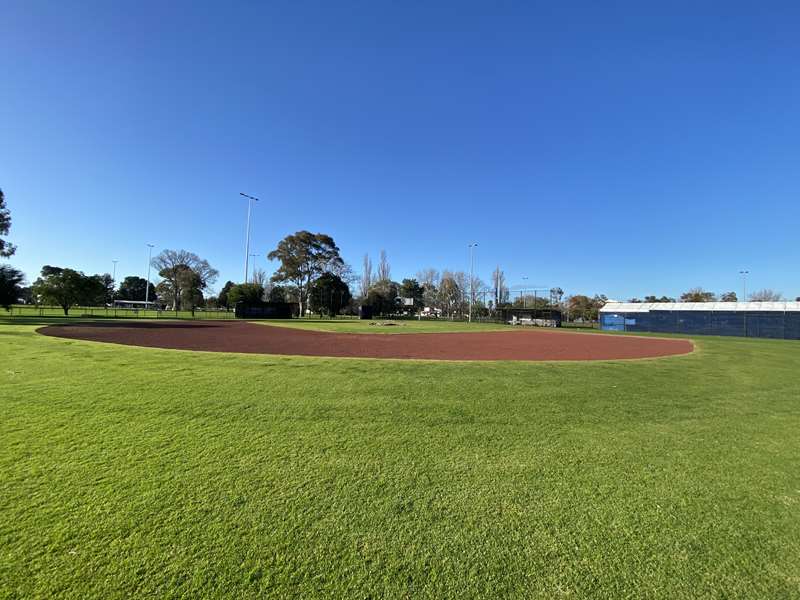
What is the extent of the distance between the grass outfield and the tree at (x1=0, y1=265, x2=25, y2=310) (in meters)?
41.5

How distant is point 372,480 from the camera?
3332mm

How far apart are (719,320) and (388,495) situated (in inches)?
1869

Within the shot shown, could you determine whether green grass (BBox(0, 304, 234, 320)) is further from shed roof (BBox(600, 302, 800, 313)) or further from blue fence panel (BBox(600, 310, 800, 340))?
shed roof (BBox(600, 302, 800, 313))

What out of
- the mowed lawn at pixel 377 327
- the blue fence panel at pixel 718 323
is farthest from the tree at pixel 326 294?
the blue fence panel at pixel 718 323

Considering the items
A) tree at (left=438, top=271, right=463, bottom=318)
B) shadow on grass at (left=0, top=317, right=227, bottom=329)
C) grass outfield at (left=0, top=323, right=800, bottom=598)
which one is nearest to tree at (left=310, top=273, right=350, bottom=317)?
tree at (left=438, top=271, right=463, bottom=318)

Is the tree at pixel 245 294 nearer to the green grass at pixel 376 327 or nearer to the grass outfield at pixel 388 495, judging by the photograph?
the green grass at pixel 376 327

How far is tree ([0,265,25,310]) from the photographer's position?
34.8 meters

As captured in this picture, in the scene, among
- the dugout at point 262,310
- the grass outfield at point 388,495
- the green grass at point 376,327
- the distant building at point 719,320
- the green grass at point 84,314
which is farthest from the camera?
the dugout at point 262,310

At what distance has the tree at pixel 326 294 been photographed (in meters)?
Answer: 70.2

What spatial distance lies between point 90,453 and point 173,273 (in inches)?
3319

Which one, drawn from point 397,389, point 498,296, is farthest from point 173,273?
point 397,389

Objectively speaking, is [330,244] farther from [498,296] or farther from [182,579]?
[182,579]

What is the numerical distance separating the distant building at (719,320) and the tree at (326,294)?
44719 mm

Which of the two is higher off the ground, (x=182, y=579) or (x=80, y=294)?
(x=80, y=294)
